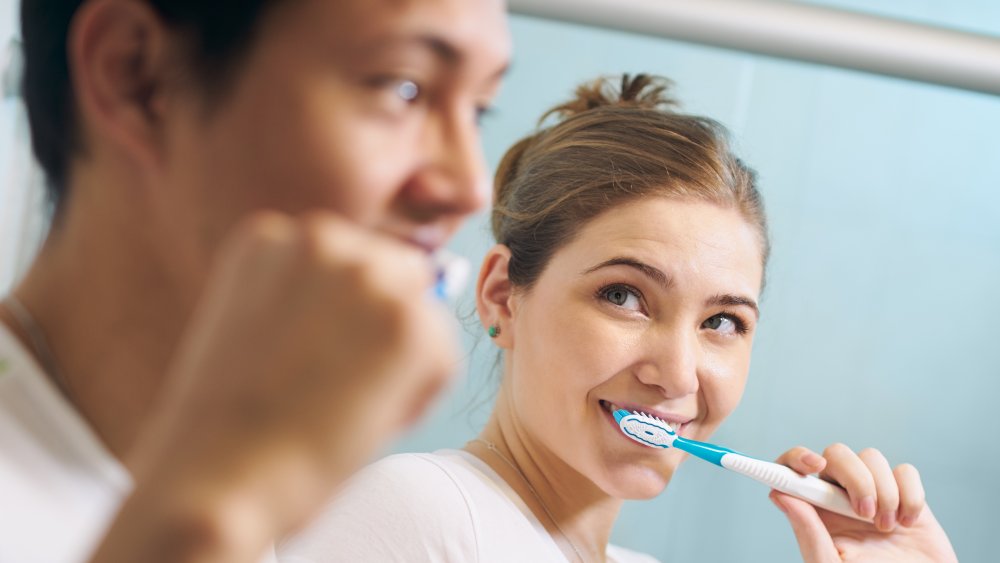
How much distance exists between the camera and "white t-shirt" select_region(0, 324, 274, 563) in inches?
14.3

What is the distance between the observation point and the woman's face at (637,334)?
0.75m

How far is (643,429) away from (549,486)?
0.12 m

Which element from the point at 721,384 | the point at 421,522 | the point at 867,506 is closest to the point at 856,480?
the point at 867,506

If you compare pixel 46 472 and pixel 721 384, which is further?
pixel 721 384

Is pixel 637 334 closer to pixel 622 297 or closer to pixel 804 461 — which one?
pixel 622 297

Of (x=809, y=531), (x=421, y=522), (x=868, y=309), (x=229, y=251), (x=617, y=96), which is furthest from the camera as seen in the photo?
(x=868, y=309)

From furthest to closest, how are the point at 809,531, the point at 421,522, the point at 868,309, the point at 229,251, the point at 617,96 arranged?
the point at 868,309, the point at 617,96, the point at 809,531, the point at 421,522, the point at 229,251

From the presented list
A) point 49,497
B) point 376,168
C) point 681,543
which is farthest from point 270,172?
point 681,543

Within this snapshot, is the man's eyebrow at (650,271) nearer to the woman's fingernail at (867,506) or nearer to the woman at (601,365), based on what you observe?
the woman at (601,365)

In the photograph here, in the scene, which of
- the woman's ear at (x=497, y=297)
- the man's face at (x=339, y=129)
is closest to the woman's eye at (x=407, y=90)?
the man's face at (x=339, y=129)

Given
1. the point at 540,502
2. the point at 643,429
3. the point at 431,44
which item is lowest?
the point at 540,502

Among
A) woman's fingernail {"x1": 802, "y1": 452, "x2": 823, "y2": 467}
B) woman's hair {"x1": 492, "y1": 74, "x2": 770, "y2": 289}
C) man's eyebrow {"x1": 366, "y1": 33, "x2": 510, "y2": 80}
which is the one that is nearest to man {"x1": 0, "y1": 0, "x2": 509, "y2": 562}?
man's eyebrow {"x1": 366, "y1": 33, "x2": 510, "y2": 80}

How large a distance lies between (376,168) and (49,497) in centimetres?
17

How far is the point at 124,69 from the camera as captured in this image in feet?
1.19
